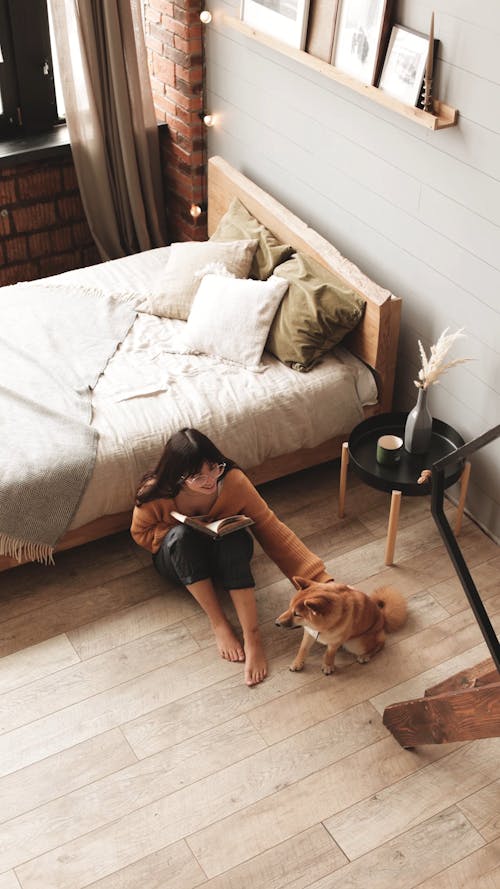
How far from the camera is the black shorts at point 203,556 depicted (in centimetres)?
260

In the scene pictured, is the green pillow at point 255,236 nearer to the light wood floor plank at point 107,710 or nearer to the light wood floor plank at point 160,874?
the light wood floor plank at point 107,710

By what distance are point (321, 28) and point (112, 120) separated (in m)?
1.22

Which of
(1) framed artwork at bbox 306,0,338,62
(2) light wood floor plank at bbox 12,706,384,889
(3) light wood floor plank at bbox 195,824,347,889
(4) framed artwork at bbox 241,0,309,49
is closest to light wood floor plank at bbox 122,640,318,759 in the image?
(2) light wood floor plank at bbox 12,706,384,889

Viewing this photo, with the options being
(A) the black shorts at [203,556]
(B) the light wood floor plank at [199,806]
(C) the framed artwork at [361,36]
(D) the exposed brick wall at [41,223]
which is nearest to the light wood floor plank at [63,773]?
(B) the light wood floor plank at [199,806]

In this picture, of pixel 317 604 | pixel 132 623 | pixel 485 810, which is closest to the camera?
pixel 485 810

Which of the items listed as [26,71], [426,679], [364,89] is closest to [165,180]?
[26,71]

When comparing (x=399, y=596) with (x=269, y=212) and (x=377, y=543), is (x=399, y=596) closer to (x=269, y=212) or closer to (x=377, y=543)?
(x=377, y=543)

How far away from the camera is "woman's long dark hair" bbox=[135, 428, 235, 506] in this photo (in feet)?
8.31

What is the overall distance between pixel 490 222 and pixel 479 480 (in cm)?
84

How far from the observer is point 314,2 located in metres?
2.86

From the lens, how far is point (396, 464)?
2.81 m

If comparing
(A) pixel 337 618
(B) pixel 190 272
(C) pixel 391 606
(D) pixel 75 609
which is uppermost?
(B) pixel 190 272

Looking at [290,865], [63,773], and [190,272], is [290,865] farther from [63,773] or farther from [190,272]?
[190,272]

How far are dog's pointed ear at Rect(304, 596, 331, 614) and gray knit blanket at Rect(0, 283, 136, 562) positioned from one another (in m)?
0.78
